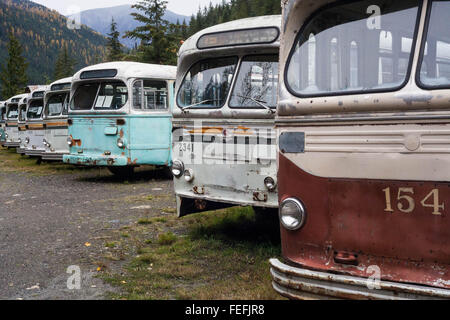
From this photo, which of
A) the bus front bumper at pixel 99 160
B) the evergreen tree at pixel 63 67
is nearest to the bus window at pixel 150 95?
the bus front bumper at pixel 99 160

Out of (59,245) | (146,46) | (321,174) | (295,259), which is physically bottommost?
(59,245)

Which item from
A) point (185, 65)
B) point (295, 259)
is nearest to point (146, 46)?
point (185, 65)

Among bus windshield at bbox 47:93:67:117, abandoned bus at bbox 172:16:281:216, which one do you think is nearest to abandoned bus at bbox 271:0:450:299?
abandoned bus at bbox 172:16:281:216

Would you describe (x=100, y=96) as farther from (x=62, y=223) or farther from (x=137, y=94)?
(x=62, y=223)

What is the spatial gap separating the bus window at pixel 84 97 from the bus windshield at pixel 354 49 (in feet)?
28.9

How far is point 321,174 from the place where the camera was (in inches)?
138

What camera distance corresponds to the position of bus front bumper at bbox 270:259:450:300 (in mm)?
2991

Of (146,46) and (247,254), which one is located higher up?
(146,46)

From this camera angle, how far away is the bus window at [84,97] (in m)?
11.8

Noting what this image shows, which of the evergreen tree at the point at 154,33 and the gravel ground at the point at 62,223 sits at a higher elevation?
the evergreen tree at the point at 154,33

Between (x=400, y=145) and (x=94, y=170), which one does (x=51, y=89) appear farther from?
(x=400, y=145)

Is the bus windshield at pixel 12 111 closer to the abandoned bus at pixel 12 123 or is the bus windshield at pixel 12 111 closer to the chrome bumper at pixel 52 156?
the abandoned bus at pixel 12 123

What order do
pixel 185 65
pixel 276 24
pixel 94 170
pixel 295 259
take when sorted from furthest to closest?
pixel 94 170
pixel 185 65
pixel 276 24
pixel 295 259

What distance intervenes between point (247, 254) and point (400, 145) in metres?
2.91
